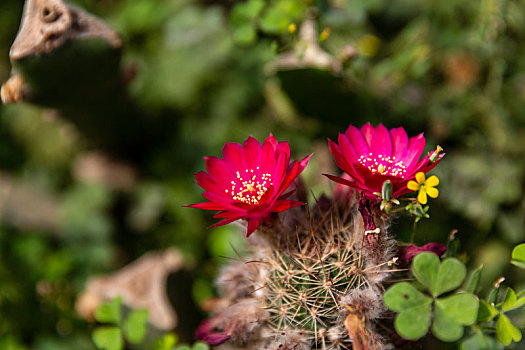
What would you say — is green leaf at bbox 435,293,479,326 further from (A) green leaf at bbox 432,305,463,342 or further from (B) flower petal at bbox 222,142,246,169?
(B) flower petal at bbox 222,142,246,169

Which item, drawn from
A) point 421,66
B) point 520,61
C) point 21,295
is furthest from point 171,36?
point 520,61

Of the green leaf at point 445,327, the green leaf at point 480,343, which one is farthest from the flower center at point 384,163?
the green leaf at point 480,343

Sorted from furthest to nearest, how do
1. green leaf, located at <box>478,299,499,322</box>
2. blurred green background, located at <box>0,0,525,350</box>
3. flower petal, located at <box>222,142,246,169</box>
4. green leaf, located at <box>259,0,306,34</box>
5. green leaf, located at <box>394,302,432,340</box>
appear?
blurred green background, located at <box>0,0,525,350</box> < green leaf, located at <box>259,0,306,34</box> < flower petal, located at <box>222,142,246,169</box> < green leaf, located at <box>478,299,499,322</box> < green leaf, located at <box>394,302,432,340</box>

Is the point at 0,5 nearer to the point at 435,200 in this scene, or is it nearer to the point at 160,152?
the point at 160,152

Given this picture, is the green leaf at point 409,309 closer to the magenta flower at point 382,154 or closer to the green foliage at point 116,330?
the magenta flower at point 382,154

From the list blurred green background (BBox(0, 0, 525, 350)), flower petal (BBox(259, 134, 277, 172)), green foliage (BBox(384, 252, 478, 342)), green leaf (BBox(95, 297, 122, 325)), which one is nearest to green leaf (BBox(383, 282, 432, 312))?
green foliage (BBox(384, 252, 478, 342))

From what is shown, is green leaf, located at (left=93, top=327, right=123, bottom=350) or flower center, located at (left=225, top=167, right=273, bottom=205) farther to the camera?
green leaf, located at (left=93, top=327, right=123, bottom=350)
